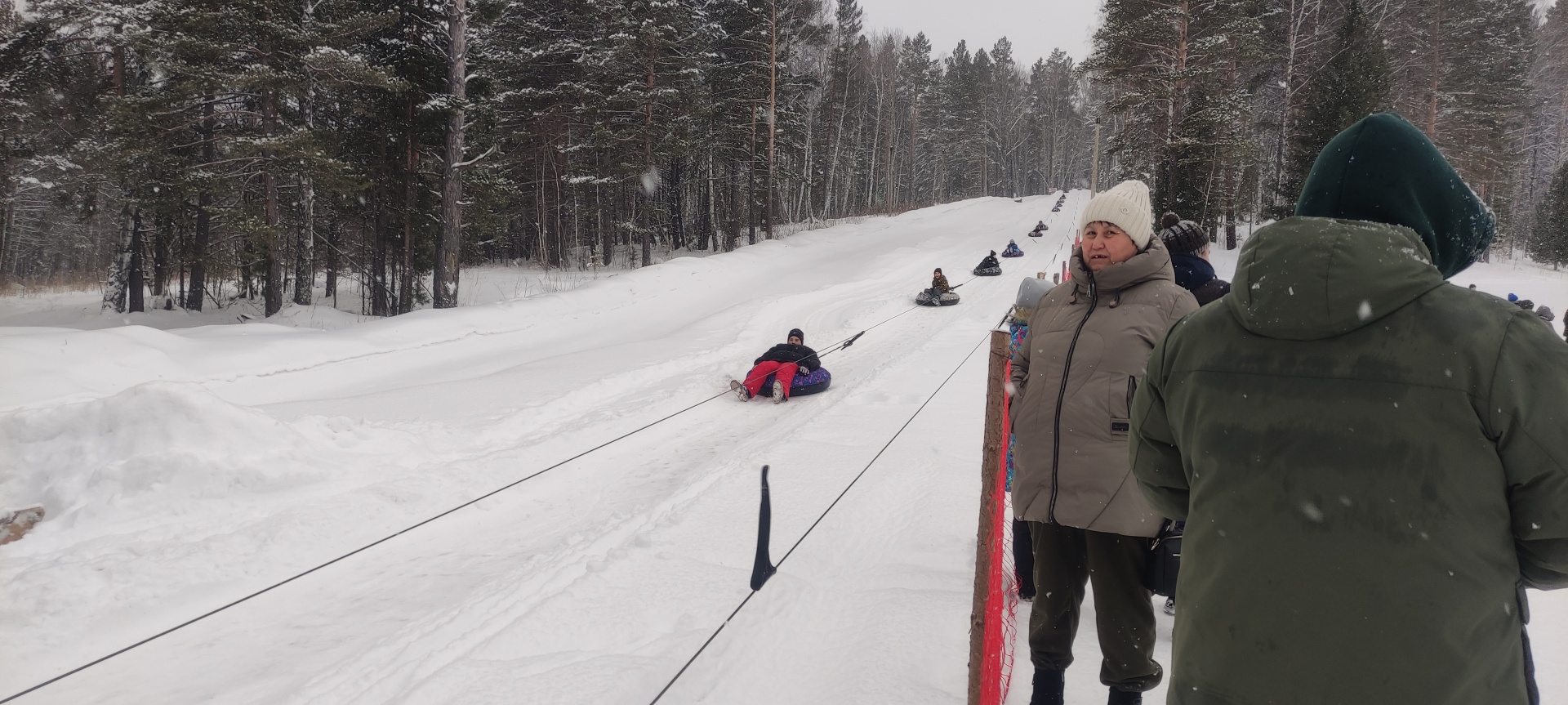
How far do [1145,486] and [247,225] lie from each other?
1609 cm

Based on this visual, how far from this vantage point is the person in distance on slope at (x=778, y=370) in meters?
8.69

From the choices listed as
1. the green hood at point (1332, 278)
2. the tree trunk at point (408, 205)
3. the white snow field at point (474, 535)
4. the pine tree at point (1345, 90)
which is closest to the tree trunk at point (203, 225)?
the tree trunk at point (408, 205)

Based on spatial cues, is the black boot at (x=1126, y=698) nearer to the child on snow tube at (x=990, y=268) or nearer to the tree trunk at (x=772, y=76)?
the child on snow tube at (x=990, y=268)

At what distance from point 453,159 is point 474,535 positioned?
1150cm

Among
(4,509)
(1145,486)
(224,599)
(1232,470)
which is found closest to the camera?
(1232,470)

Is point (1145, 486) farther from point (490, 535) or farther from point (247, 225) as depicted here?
point (247, 225)

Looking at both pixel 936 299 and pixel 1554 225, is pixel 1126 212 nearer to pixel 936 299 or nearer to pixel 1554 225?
pixel 936 299

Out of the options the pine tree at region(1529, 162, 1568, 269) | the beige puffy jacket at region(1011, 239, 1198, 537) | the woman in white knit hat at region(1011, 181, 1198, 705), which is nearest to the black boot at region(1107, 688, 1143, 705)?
the woman in white knit hat at region(1011, 181, 1198, 705)

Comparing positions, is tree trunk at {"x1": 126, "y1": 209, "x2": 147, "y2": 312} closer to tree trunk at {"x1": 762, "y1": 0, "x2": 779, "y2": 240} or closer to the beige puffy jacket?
tree trunk at {"x1": 762, "y1": 0, "x2": 779, "y2": 240}

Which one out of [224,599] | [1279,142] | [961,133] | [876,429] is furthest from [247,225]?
[961,133]

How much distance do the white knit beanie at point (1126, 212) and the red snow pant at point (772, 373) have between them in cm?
616

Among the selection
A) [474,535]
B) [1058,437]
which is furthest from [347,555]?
[1058,437]

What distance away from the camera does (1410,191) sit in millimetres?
1273

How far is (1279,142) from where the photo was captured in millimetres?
22391
